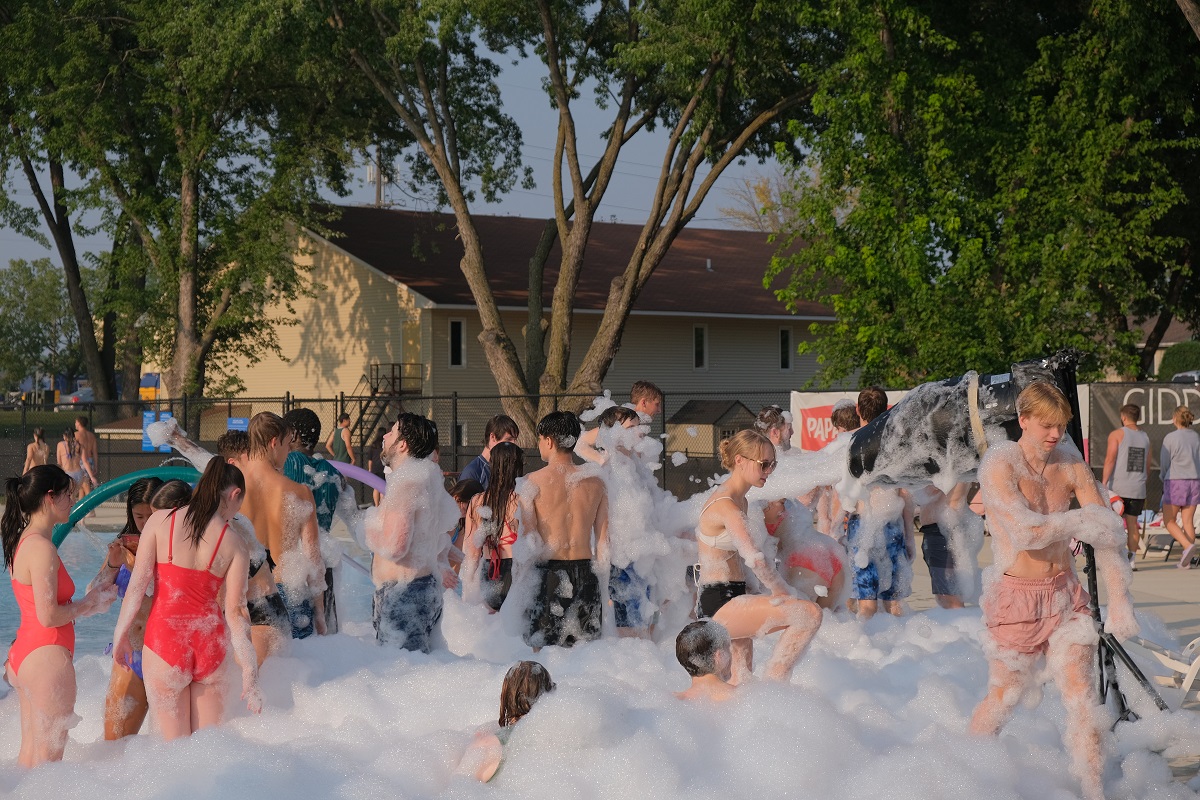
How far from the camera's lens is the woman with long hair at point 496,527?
25.1 ft

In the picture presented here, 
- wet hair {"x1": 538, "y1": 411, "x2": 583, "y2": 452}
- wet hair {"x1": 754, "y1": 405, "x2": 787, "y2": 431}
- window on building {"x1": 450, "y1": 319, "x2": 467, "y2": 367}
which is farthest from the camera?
window on building {"x1": 450, "y1": 319, "x2": 467, "y2": 367}

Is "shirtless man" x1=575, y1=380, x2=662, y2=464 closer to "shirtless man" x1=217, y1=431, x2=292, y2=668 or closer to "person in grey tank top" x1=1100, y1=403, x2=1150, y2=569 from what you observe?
"shirtless man" x1=217, y1=431, x2=292, y2=668

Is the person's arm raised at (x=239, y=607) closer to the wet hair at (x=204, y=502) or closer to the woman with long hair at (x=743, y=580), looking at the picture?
the wet hair at (x=204, y=502)

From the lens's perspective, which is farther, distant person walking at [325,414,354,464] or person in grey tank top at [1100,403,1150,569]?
distant person walking at [325,414,354,464]

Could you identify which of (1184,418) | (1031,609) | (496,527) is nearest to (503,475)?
(496,527)

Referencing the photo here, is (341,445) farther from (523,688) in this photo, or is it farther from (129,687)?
(523,688)

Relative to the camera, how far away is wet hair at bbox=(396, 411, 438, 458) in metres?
6.80

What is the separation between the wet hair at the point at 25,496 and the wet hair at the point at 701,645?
8.71 feet

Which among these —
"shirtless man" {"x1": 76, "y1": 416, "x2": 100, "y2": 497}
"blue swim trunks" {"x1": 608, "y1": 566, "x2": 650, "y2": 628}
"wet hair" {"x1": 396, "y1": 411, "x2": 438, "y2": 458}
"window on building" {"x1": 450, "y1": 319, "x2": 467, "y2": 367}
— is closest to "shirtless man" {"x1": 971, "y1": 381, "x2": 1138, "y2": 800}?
"blue swim trunks" {"x1": 608, "y1": 566, "x2": 650, "y2": 628}

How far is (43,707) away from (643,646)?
361 cm

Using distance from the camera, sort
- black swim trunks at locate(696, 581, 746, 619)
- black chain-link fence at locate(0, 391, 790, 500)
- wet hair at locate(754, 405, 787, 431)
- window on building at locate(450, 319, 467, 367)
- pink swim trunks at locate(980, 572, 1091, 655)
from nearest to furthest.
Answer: pink swim trunks at locate(980, 572, 1091, 655) → black swim trunks at locate(696, 581, 746, 619) → wet hair at locate(754, 405, 787, 431) → black chain-link fence at locate(0, 391, 790, 500) → window on building at locate(450, 319, 467, 367)

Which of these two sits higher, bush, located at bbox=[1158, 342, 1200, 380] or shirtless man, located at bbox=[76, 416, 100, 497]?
bush, located at bbox=[1158, 342, 1200, 380]

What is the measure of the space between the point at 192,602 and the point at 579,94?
21780 millimetres

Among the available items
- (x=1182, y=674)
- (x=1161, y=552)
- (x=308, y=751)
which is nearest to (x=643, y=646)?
(x=308, y=751)
